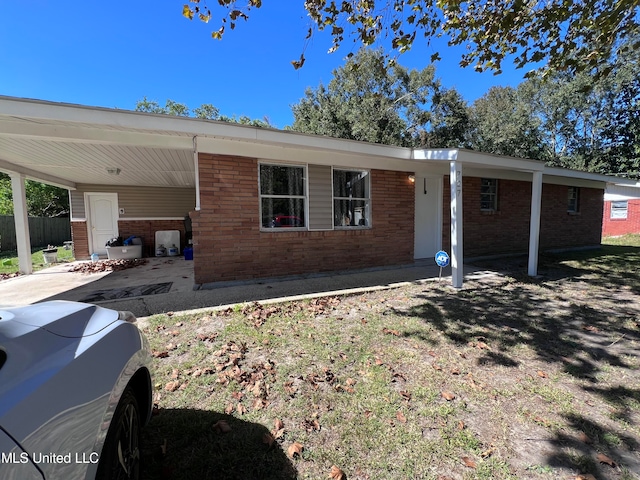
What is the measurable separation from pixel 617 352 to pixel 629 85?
30.6 metres

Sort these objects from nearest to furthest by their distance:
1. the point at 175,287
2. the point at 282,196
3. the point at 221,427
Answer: the point at 221,427 → the point at 175,287 → the point at 282,196

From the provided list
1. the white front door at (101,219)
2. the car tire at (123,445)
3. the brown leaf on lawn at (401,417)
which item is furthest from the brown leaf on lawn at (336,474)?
the white front door at (101,219)

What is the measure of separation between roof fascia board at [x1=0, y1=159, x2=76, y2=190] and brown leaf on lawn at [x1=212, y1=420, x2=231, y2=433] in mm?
8772

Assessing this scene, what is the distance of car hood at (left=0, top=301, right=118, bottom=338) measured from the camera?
48.3 inches

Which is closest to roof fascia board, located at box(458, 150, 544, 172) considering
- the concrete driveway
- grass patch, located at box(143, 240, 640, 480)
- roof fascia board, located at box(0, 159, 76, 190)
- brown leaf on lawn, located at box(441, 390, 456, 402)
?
the concrete driveway

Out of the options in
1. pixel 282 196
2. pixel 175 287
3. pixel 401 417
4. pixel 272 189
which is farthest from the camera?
pixel 282 196

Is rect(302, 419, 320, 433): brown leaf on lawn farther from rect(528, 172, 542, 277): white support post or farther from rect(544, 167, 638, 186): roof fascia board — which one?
rect(544, 167, 638, 186): roof fascia board

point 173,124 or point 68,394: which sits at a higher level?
point 173,124

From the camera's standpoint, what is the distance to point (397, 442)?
2029 mm

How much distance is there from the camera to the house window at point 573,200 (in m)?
11.8

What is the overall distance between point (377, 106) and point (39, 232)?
21.7 meters

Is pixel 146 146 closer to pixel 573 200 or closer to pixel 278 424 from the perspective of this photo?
pixel 278 424

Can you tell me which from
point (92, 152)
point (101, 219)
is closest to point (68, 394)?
point (92, 152)

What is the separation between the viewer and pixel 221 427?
2168 mm
